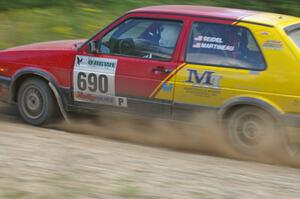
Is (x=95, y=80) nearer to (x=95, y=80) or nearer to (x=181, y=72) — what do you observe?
(x=95, y=80)

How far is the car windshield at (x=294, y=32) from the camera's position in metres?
6.53

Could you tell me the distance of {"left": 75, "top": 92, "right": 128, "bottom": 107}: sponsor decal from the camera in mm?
7266

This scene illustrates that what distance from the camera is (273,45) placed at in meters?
6.43

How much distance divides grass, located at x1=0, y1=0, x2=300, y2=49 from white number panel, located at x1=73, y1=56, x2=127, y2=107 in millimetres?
4040

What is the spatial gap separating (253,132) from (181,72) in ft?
3.57

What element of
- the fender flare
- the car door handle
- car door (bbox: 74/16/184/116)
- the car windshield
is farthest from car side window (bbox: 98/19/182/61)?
the car windshield

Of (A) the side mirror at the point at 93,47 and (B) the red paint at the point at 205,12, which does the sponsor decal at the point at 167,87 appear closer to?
(B) the red paint at the point at 205,12

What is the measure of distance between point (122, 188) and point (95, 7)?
917cm

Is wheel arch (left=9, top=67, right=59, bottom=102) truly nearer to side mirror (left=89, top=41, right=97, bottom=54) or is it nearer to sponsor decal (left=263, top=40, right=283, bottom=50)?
side mirror (left=89, top=41, right=97, bottom=54)

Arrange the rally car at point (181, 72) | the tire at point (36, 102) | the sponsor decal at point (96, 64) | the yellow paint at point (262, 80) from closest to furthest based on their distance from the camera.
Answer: the yellow paint at point (262, 80) → the rally car at point (181, 72) → the sponsor decal at point (96, 64) → the tire at point (36, 102)

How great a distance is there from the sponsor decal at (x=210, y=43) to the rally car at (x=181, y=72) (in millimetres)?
12

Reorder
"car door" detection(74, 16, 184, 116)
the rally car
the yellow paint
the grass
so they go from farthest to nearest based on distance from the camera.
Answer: the grass
"car door" detection(74, 16, 184, 116)
the rally car
the yellow paint

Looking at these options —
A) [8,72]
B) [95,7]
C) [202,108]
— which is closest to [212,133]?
[202,108]

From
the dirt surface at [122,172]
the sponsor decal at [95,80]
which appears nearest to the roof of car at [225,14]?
the sponsor decal at [95,80]
